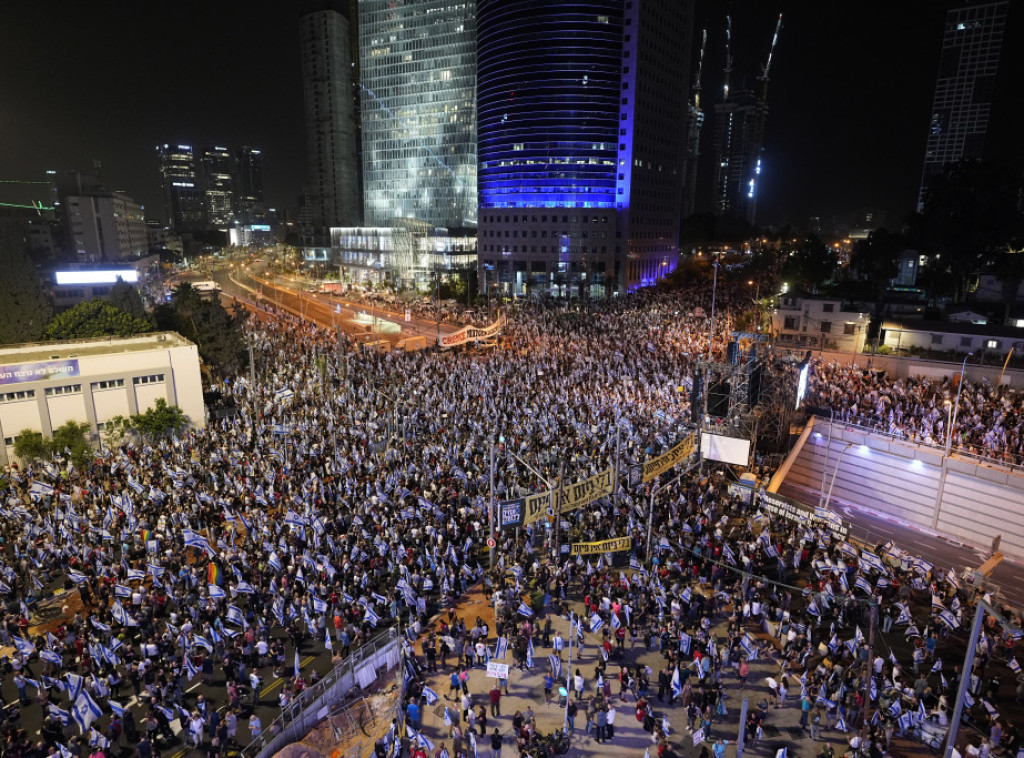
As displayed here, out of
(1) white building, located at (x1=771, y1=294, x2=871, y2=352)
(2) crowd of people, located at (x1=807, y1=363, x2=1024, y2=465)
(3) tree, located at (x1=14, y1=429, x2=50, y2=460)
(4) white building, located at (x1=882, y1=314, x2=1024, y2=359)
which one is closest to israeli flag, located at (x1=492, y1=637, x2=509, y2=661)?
(2) crowd of people, located at (x1=807, y1=363, x2=1024, y2=465)

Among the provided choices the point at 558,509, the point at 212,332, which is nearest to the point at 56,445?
the point at 212,332

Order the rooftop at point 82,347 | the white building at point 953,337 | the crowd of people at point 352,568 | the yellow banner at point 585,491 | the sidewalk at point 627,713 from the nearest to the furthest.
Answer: the sidewalk at point 627,713, the crowd of people at point 352,568, the yellow banner at point 585,491, the rooftop at point 82,347, the white building at point 953,337

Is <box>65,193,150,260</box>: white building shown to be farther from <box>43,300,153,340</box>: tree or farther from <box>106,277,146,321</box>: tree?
<box>43,300,153,340</box>: tree

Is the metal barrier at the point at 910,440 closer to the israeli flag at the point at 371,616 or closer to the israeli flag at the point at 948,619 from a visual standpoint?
the israeli flag at the point at 948,619

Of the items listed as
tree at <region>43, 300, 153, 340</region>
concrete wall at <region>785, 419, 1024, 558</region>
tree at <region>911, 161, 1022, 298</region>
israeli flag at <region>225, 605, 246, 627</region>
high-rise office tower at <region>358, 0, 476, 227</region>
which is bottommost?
concrete wall at <region>785, 419, 1024, 558</region>

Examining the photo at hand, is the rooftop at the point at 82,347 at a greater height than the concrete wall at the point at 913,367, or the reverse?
the rooftop at the point at 82,347

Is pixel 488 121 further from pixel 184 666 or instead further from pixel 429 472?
pixel 184 666

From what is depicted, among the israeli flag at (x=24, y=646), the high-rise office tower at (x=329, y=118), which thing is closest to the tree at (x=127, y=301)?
the israeli flag at (x=24, y=646)
